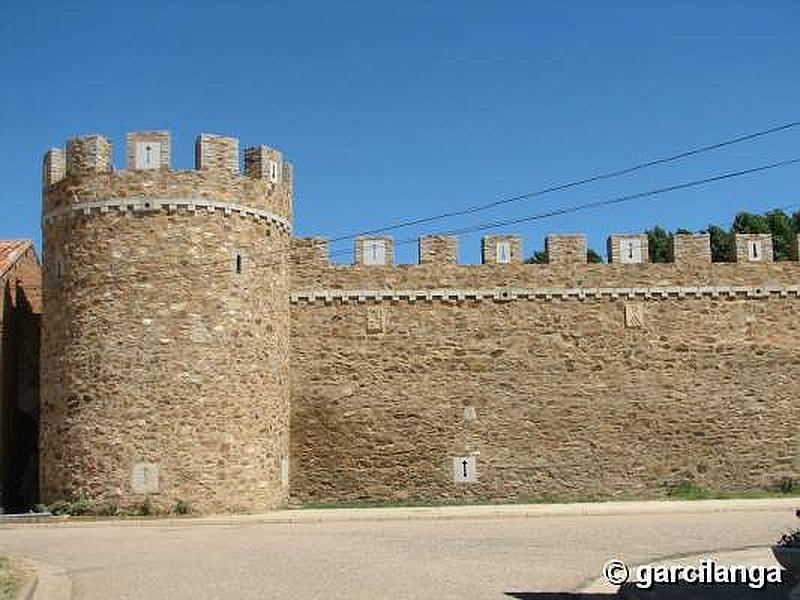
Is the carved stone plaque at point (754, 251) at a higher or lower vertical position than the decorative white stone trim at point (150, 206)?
lower

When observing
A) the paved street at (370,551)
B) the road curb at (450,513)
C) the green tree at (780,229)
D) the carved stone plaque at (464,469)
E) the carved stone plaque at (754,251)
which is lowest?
the road curb at (450,513)

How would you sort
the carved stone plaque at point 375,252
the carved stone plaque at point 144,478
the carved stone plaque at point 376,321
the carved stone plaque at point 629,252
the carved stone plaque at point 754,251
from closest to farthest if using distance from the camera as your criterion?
1. the carved stone plaque at point 144,478
2. the carved stone plaque at point 376,321
3. the carved stone plaque at point 375,252
4. the carved stone plaque at point 629,252
5. the carved stone plaque at point 754,251

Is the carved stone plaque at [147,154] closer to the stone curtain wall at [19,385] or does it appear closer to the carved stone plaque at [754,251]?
the stone curtain wall at [19,385]

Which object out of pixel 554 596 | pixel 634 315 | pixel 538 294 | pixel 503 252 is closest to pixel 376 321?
pixel 503 252

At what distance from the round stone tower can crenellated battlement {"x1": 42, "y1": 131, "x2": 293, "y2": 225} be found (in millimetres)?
28

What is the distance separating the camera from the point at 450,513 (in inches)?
738

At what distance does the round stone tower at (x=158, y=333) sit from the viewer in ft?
63.2

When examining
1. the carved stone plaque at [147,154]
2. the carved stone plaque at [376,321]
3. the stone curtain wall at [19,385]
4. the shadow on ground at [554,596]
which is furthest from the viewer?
the carved stone plaque at [376,321]

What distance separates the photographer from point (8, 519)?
18.8 meters

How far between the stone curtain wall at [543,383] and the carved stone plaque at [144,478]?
11.6 feet

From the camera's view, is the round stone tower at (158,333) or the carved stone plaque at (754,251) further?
the carved stone plaque at (754,251)

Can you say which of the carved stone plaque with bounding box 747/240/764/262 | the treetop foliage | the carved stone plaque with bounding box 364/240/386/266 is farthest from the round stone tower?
the treetop foliage

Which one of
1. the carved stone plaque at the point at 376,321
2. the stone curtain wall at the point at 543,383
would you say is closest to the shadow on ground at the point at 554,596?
the stone curtain wall at the point at 543,383

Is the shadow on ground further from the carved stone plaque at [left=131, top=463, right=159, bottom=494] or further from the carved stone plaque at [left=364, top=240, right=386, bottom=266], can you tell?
the carved stone plaque at [left=364, top=240, right=386, bottom=266]
